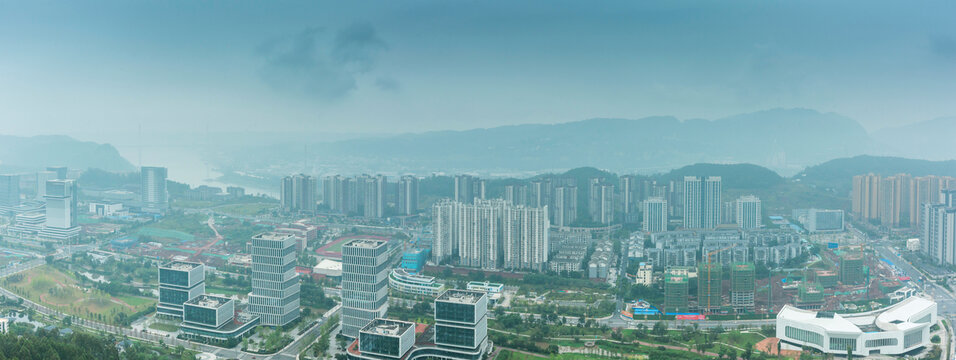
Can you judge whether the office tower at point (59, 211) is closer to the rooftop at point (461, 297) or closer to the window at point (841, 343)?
the rooftop at point (461, 297)

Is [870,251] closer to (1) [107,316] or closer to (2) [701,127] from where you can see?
(1) [107,316]


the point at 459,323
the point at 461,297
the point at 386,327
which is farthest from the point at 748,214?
the point at 386,327

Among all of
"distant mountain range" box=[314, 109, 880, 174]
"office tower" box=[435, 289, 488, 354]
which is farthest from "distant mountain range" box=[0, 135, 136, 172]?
"office tower" box=[435, 289, 488, 354]

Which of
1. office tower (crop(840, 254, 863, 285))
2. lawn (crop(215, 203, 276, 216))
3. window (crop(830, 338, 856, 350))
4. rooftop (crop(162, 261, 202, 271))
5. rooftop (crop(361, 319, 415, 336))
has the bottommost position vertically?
window (crop(830, 338, 856, 350))

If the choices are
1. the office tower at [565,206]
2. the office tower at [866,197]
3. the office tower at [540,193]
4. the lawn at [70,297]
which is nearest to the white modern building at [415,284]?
the lawn at [70,297]

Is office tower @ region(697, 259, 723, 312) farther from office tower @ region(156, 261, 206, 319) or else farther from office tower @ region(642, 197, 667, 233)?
office tower @ region(156, 261, 206, 319)

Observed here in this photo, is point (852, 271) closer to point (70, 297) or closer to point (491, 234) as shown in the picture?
point (491, 234)
